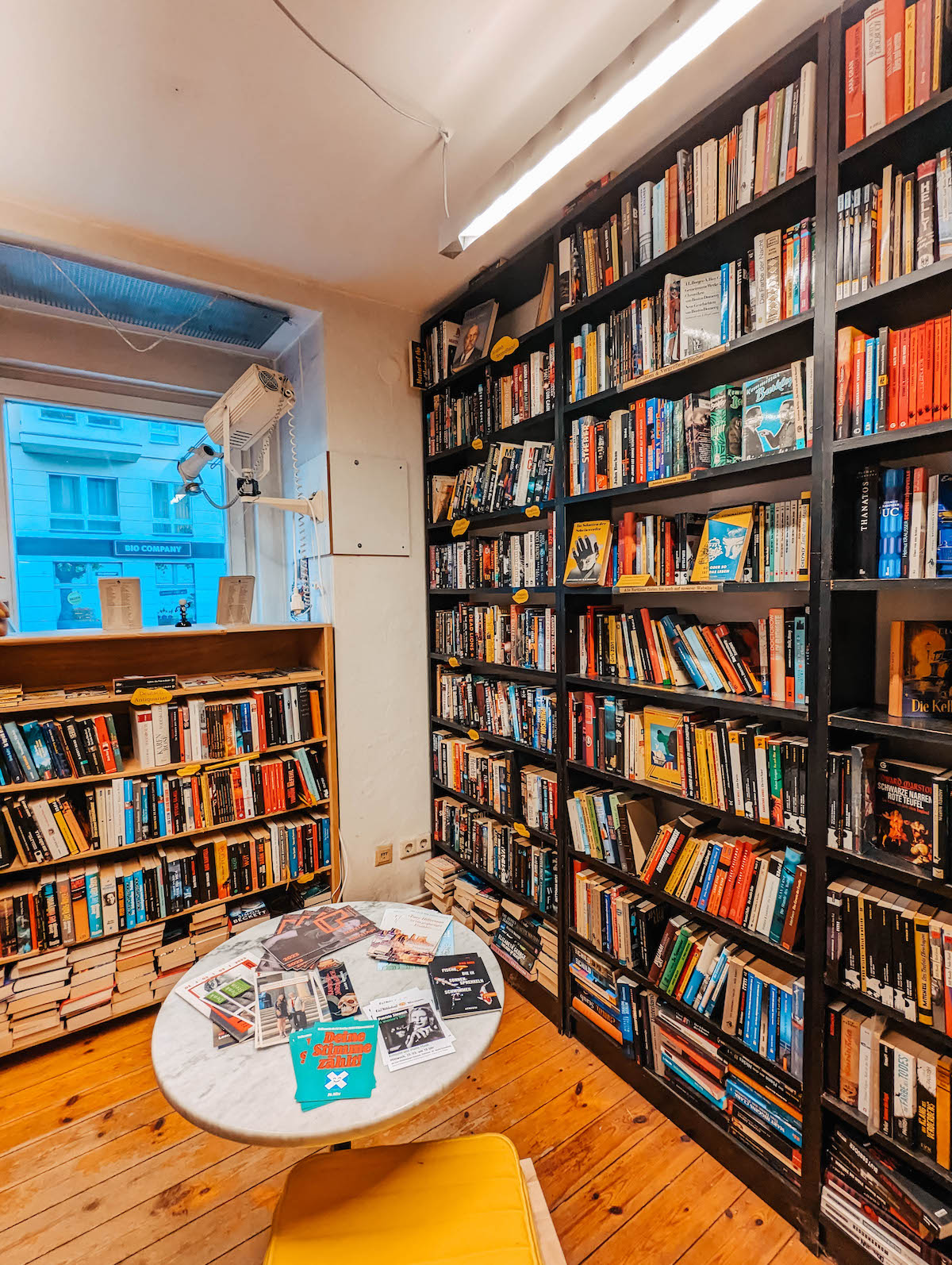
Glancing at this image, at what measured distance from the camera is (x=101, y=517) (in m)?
→ 2.75

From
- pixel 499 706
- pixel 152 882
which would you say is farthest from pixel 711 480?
pixel 152 882

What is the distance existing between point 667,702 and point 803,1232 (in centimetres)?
131

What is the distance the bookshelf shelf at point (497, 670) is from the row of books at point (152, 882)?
0.88 metres

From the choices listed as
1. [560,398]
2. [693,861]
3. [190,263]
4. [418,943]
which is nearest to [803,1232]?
[693,861]

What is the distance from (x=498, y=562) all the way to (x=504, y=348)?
0.78 metres

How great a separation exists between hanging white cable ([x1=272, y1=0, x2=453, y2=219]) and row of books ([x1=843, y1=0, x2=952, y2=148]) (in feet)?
3.17

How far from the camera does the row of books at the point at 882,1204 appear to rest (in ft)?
3.96

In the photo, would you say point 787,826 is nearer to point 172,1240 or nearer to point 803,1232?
point 803,1232

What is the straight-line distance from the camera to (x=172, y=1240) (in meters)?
1.46

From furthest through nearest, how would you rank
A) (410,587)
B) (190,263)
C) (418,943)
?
1. (410,587)
2. (190,263)
3. (418,943)

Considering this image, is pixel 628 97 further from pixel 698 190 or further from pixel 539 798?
pixel 539 798

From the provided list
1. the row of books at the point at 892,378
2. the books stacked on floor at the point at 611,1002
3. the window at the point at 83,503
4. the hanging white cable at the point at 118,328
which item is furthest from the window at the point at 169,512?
the row of books at the point at 892,378

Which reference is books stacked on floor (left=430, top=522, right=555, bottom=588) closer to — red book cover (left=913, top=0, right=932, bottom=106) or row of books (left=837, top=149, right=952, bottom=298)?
row of books (left=837, top=149, right=952, bottom=298)

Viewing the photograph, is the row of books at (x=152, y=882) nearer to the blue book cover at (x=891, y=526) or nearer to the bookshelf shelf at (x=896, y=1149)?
the bookshelf shelf at (x=896, y=1149)
